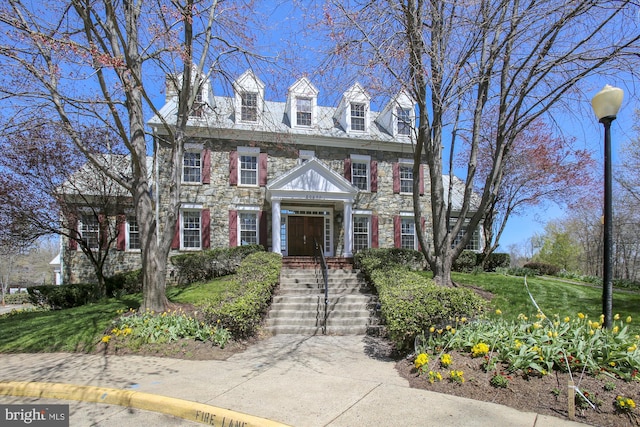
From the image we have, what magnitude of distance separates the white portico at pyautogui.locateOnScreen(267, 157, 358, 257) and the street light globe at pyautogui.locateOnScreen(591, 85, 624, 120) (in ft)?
33.7

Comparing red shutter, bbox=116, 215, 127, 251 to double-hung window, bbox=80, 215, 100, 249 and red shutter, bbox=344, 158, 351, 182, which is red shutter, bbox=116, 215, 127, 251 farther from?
red shutter, bbox=344, 158, 351, 182

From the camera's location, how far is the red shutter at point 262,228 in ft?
50.8

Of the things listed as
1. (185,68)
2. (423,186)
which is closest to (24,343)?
(185,68)

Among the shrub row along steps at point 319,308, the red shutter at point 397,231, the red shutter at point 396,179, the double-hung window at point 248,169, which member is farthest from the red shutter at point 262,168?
the red shutter at point 397,231

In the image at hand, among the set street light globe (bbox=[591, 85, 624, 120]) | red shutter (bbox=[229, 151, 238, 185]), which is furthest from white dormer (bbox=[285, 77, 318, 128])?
street light globe (bbox=[591, 85, 624, 120])

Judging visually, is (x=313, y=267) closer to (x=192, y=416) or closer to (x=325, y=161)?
(x=325, y=161)

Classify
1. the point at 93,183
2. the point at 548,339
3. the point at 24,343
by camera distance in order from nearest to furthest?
the point at 548,339 < the point at 24,343 < the point at 93,183

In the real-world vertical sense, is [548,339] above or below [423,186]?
below

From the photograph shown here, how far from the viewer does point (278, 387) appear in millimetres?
4645

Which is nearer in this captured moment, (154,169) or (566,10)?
(566,10)

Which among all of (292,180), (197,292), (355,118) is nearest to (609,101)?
(197,292)

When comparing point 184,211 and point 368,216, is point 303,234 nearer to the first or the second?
point 368,216

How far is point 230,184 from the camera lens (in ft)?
50.6

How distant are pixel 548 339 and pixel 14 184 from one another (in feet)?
51.3
